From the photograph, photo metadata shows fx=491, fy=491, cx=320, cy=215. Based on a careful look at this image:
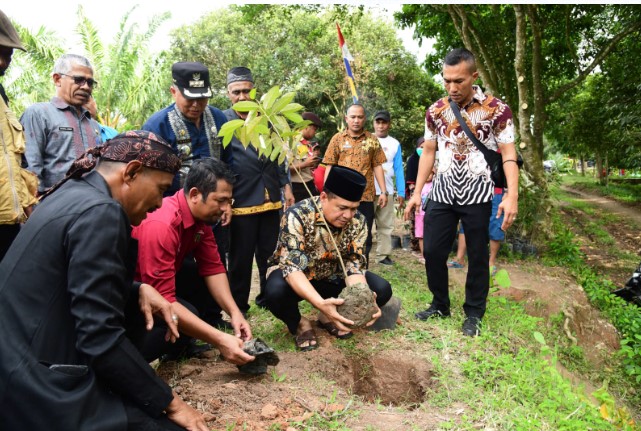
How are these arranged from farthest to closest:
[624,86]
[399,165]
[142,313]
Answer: [624,86] < [399,165] < [142,313]

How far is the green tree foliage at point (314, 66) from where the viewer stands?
14914 mm

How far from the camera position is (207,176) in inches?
A: 110

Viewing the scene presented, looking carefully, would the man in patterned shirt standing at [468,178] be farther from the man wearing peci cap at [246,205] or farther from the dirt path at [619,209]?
the dirt path at [619,209]

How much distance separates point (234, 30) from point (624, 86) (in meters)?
11.9

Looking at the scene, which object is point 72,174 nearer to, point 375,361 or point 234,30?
point 375,361

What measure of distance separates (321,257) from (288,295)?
368 millimetres

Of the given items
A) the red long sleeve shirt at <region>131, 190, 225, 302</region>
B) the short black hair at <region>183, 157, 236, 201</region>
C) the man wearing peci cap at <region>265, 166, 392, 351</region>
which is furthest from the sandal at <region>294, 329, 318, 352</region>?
the short black hair at <region>183, 157, 236, 201</region>

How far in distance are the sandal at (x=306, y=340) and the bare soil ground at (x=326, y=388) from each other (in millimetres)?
55

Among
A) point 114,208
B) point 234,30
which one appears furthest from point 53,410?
point 234,30

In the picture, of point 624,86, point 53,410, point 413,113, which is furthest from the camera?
point 413,113

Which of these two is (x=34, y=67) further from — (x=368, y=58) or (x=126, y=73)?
(x=368, y=58)

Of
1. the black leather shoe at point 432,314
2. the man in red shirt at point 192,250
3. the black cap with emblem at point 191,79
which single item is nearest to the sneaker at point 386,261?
the black leather shoe at point 432,314

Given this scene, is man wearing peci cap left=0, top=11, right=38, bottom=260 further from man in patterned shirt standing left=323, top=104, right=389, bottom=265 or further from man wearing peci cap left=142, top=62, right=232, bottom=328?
man in patterned shirt standing left=323, top=104, right=389, bottom=265

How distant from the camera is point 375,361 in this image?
10.9ft
